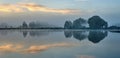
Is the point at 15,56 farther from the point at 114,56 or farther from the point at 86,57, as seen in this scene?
the point at 114,56

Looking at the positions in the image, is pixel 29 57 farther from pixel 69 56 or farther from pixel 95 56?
pixel 95 56

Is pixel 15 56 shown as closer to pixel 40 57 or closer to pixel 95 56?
pixel 40 57

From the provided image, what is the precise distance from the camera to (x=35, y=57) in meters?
14.3

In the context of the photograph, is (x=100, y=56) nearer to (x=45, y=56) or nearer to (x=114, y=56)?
(x=114, y=56)

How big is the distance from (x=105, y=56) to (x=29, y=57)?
3.39m

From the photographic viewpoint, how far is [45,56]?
14.8 m

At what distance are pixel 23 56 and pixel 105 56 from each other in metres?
3.60

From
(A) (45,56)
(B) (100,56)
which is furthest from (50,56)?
(B) (100,56)

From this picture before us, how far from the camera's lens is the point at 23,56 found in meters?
14.6

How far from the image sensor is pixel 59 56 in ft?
48.3

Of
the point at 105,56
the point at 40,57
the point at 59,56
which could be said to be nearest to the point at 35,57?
the point at 40,57

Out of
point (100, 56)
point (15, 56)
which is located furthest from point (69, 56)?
point (15, 56)

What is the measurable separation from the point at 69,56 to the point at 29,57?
181 centimetres

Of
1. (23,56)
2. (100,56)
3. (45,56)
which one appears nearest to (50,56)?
(45,56)
